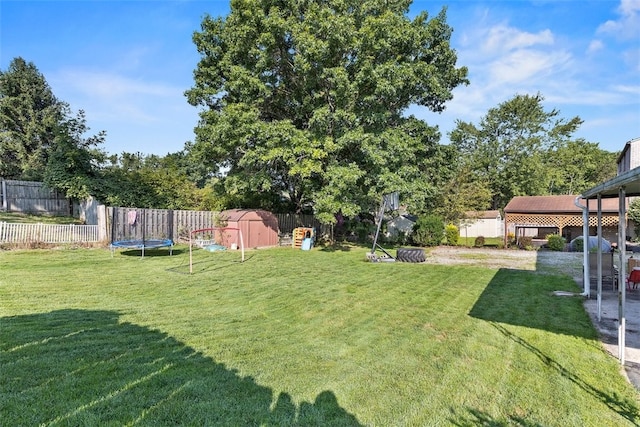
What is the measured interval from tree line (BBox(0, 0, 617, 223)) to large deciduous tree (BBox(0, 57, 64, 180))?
25.1 ft

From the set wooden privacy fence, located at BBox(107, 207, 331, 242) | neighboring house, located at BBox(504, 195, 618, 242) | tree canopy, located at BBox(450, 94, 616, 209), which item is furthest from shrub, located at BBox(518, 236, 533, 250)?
tree canopy, located at BBox(450, 94, 616, 209)

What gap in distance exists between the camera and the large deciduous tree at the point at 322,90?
1427cm

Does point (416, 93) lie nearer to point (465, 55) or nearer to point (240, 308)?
point (465, 55)

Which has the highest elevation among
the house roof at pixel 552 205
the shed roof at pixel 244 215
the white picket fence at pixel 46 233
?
the house roof at pixel 552 205

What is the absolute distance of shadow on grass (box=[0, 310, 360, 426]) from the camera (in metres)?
2.60

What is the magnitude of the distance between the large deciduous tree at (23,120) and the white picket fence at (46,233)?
16624 millimetres

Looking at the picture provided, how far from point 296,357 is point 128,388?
166cm

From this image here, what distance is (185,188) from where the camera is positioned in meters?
19.7

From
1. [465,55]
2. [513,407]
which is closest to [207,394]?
[513,407]

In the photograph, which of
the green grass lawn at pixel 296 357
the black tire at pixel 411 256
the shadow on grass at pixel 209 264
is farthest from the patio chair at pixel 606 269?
the shadow on grass at pixel 209 264

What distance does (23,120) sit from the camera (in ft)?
88.3

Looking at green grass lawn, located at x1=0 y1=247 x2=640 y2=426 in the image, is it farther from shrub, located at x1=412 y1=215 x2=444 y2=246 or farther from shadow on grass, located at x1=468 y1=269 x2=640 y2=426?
shrub, located at x1=412 y1=215 x2=444 y2=246

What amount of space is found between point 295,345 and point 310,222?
18018 millimetres

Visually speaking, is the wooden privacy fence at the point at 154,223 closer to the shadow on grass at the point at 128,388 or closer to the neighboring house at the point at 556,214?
the shadow on grass at the point at 128,388
